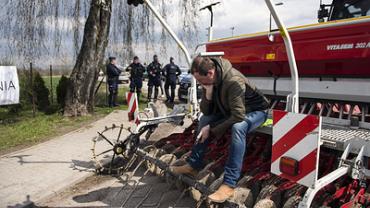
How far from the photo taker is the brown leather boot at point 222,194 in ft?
10.4

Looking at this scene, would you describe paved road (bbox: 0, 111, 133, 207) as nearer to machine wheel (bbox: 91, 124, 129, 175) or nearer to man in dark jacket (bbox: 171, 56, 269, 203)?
machine wheel (bbox: 91, 124, 129, 175)

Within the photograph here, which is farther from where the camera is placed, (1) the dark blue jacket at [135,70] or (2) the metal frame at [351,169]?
(1) the dark blue jacket at [135,70]

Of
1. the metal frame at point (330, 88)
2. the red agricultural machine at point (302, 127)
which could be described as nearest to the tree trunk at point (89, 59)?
the red agricultural machine at point (302, 127)

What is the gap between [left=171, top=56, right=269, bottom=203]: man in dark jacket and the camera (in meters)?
3.33

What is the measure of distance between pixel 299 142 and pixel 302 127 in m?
0.12

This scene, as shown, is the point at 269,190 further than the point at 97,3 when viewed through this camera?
No

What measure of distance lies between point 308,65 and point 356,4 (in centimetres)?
156

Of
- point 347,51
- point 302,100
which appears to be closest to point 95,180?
point 302,100

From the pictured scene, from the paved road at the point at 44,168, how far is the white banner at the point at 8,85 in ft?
6.44

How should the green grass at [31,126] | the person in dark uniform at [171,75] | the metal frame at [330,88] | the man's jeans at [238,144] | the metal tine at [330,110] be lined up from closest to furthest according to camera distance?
the man's jeans at [238,144]
the metal frame at [330,88]
the metal tine at [330,110]
the green grass at [31,126]
the person in dark uniform at [171,75]

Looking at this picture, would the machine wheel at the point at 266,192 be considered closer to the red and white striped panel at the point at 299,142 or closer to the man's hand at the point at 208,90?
the red and white striped panel at the point at 299,142

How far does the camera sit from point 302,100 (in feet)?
13.9

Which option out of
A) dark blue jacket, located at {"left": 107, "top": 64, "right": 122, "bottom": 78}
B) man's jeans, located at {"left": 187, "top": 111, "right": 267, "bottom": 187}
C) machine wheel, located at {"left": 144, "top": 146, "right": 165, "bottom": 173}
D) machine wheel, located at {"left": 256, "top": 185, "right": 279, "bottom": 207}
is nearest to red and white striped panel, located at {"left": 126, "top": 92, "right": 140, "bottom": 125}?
machine wheel, located at {"left": 144, "top": 146, "right": 165, "bottom": 173}

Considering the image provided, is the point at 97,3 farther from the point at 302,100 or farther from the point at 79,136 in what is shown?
the point at 302,100
